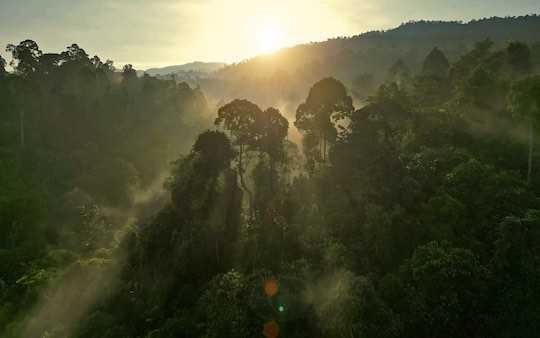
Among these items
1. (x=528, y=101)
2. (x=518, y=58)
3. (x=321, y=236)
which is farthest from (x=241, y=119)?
(x=518, y=58)

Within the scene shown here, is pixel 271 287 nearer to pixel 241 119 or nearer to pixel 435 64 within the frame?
pixel 241 119

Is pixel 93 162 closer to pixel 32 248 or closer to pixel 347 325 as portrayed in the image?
pixel 32 248

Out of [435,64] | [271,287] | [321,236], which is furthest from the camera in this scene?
[435,64]

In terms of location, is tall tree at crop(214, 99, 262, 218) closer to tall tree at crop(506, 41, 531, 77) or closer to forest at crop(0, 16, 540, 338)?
forest at crop(0, 16, 540, 338)

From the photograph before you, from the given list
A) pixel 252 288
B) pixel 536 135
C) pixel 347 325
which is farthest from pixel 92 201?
pixel 536 135

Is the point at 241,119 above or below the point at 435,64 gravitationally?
above

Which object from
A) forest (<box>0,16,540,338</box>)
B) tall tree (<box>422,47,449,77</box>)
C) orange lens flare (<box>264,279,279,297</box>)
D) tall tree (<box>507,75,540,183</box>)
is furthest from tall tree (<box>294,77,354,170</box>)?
tall tree (<box>422,47,449,77</box>)

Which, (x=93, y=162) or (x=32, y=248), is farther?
(x=93, y=162)

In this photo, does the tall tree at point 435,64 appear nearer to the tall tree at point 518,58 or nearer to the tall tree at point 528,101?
the tall tree at point 518,58

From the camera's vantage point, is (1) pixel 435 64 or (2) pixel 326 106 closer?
(2) pixel 326 106
